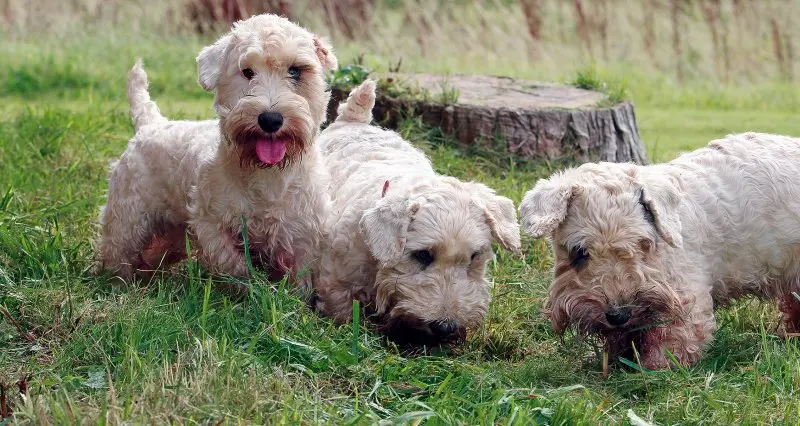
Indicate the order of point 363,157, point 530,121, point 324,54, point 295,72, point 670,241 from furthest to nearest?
point 530,121 < point 363,157 < point 324,54 < point 295,72 < point 670,241

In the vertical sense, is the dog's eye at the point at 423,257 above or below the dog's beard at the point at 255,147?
below

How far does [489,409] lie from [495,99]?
14.9 ft

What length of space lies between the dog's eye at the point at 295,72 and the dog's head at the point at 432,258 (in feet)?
2.56

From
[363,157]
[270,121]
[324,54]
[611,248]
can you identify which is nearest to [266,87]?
[270,121]

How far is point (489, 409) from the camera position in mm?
4379

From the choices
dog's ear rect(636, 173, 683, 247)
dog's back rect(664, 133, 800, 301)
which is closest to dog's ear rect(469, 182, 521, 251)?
dog's ear rect(636, 173, 683, 247)

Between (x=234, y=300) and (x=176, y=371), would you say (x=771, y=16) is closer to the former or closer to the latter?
(x=234, y=300)

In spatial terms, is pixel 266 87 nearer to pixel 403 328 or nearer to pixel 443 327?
pixel 403 328

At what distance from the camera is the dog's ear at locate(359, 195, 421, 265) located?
16.8 ft

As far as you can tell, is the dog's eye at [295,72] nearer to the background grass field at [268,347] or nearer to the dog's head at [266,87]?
the dog's head at [266,87]

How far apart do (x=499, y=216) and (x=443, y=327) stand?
0.68 metres

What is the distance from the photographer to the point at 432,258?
516 centimetres

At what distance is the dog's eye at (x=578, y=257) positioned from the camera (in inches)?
192

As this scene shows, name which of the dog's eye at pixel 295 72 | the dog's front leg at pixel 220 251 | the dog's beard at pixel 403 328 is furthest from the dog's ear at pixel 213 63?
the dog's beard at pixel 403 328
